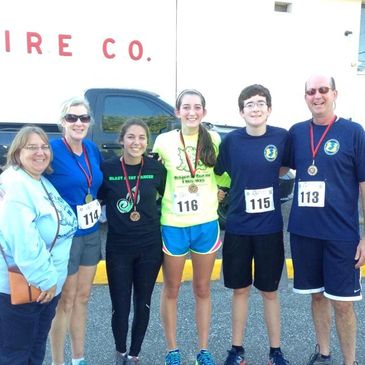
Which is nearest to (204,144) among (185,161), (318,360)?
(185,161)

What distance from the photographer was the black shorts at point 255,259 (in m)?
2.94

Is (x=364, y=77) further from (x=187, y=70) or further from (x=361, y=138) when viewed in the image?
(x=361, y=138)

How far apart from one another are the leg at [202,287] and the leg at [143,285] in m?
0.27

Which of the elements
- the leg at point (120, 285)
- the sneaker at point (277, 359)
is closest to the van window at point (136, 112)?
the leg at point (120, 285)

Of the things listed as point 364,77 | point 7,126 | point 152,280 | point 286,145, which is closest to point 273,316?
point 152,280

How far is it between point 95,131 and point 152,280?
11.0ft

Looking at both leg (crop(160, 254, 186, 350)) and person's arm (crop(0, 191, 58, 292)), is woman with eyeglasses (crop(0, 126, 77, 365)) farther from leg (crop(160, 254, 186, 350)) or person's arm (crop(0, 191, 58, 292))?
leg (crop(160, 254, 186, 350))

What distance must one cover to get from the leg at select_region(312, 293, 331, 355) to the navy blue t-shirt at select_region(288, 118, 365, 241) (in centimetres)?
50

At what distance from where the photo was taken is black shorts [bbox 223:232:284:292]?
116 inches

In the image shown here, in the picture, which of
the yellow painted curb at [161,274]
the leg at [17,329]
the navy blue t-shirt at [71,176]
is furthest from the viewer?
the yellow painted curb at [161,274]

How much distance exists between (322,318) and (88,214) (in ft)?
5.71

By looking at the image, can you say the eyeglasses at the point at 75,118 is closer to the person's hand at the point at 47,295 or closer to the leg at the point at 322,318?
the person's hand at the point at 47,295

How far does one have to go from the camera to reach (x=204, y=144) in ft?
9.72

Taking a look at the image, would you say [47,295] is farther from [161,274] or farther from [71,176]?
[161,274]
